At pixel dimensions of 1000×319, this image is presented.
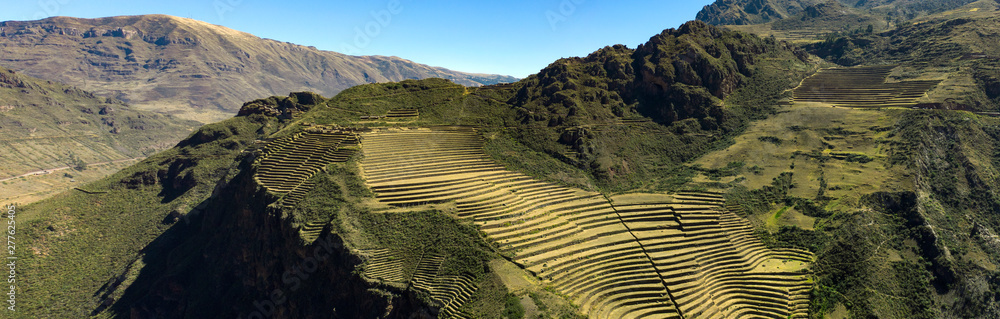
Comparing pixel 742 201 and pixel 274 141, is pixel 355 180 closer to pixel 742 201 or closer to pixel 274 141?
pixel 274 141

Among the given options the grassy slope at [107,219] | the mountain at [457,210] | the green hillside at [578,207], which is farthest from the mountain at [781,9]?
the grassy slope at [107,219]

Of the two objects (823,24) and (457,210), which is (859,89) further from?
(823,24)

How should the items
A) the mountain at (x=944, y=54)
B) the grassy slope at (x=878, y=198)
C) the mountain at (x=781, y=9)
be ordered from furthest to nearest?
the mountain at (x=781, y=9)
the mountain at (x=944, y=54)
the grassy slope at (x=878, y=198)

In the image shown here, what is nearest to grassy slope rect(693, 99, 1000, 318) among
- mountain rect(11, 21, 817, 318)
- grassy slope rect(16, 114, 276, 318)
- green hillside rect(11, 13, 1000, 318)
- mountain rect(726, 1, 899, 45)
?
green hillside rect(11, 13, 1000, 318)

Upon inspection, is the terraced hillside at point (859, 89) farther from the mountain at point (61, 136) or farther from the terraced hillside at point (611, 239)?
the mountain at point (61, 136)

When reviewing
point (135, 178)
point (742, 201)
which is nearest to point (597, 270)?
point (742, 201)

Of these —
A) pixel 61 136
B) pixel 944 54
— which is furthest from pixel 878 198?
pixel 61 136
